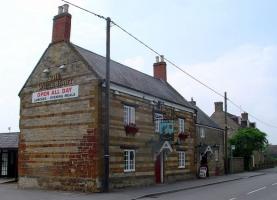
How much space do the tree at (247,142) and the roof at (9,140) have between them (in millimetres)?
30238

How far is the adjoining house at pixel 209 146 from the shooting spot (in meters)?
38.5

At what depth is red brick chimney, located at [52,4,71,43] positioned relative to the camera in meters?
26.9

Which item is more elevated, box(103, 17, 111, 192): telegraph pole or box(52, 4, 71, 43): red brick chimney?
box(52, 4, 71, 43): red brick chimney

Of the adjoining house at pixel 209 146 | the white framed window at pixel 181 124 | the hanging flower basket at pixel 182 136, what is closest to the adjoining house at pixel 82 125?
the hanging flower basket at pixel 182 136

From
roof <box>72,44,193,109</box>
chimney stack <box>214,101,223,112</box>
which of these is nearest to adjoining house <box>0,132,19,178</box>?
roof <box>72,44,193,109</box>

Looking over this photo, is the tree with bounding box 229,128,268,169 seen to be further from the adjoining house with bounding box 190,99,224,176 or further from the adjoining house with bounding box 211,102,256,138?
the adjoining house with bounding box 190,99,224,176

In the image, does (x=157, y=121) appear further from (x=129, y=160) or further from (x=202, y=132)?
(x=202, y=132)

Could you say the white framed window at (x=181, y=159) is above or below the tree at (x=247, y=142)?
below

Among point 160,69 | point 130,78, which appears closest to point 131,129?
point 130,78

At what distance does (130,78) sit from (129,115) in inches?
148

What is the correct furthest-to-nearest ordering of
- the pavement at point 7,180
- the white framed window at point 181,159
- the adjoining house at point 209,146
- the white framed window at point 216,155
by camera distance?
the white framed window at point 216,155
the adjoining house at point 209,146
the white framed window at point 181,159
the pavement at point 7,180

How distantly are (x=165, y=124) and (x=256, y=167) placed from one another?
3304 centimetres

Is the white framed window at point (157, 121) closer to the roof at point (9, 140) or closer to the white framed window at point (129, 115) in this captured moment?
the white framed window at point (129, 115)

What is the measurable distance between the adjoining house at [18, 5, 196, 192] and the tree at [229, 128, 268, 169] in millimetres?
26452
